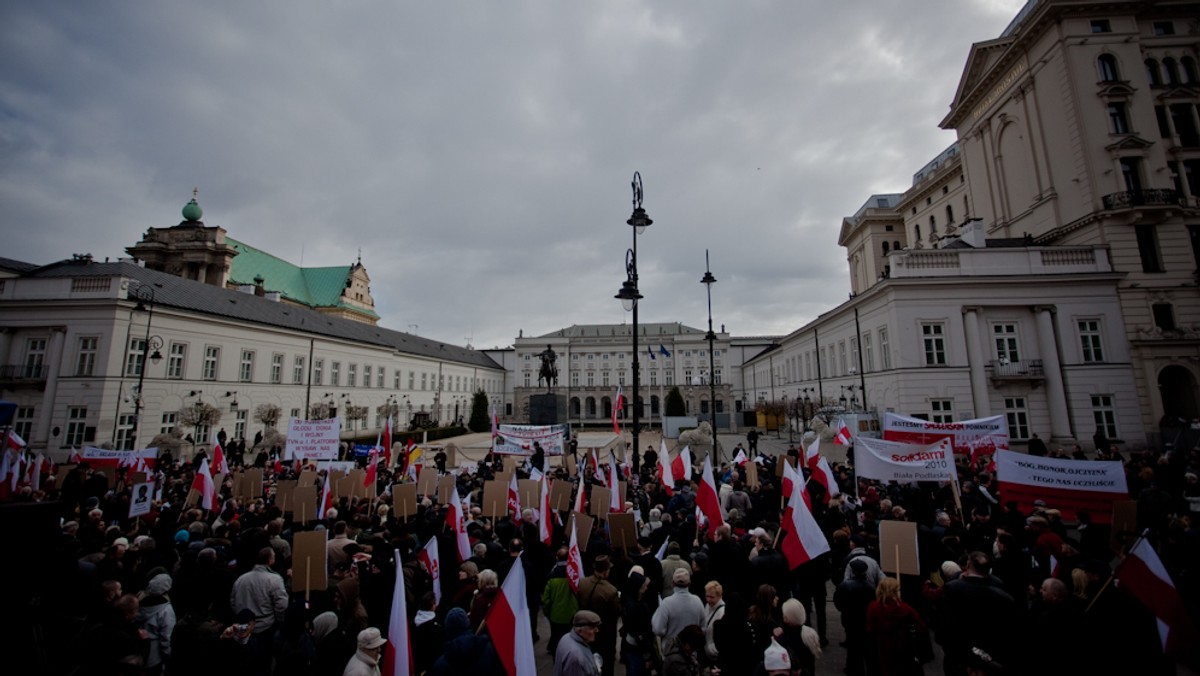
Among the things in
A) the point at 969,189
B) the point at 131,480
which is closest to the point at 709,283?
the point at 131,480

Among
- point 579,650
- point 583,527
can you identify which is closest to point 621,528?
point 583,527

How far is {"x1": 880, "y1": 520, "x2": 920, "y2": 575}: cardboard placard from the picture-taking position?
6.15 metres

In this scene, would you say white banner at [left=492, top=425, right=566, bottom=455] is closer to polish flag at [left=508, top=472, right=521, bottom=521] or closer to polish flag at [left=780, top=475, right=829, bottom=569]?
polish flag at [left=508, top=472, right=521, bottom=521]

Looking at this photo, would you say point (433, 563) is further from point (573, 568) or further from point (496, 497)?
point (496, 497)

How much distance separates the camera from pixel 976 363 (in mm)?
23047

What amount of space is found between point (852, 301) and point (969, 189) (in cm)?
1454

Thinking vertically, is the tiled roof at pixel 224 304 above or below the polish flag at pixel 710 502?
above

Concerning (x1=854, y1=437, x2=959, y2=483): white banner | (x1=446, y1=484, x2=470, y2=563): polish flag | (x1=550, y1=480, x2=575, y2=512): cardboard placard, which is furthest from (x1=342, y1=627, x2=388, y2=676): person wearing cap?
(x1=854, y1=437, x2=959, y2=483): white banner

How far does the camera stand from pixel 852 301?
28609mm

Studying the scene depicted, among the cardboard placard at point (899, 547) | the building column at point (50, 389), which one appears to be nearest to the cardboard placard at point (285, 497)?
the cardboard placard at point (899, 547)

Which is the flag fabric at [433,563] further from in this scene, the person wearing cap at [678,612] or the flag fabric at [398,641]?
the person wearing cap at [678,612]

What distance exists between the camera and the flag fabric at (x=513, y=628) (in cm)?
401

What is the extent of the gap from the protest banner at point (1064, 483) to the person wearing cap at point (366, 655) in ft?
33.0

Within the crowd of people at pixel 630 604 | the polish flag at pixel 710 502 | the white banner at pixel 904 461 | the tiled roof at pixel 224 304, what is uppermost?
the tiled roof at pixel 224 304
